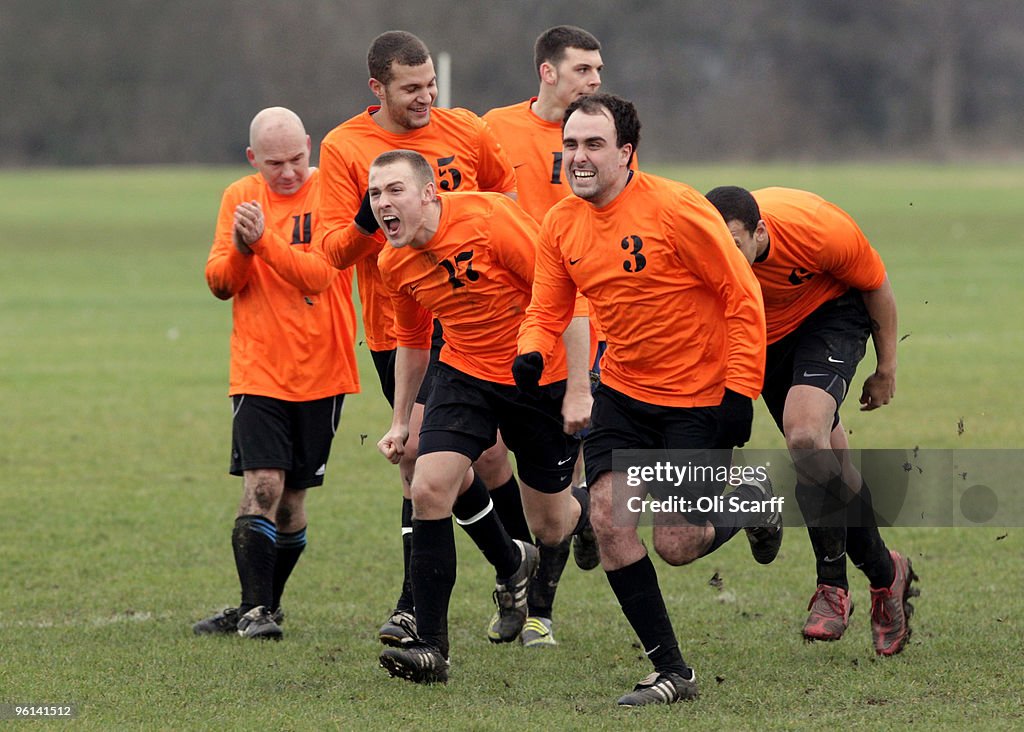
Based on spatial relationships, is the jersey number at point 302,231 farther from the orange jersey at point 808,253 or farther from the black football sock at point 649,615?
the black football sock at point 649,615

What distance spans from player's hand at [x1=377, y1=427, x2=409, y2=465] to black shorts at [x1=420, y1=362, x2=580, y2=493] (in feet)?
0.43

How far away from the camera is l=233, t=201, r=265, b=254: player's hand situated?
6852mm

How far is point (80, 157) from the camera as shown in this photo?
81688 mm

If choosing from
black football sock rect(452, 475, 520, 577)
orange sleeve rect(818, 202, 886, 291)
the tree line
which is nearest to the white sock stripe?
black football sock rect(452, 475, 520, 577)

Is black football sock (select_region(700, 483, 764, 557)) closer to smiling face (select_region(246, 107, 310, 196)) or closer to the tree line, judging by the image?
smiling face (select_region(246, 107, 310, 196))

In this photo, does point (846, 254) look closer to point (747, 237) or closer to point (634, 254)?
point (747, 237)

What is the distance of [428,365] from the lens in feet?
22.1

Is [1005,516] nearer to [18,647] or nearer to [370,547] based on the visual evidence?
[370,547]

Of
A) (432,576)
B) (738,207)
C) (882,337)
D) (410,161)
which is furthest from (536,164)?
(432,576)

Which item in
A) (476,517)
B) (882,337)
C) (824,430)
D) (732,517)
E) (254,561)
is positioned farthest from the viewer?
(254,561)

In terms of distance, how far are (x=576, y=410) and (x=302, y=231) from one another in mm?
2058

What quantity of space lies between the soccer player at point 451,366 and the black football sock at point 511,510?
1.97 ft

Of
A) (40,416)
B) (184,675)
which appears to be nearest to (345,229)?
(184,675)

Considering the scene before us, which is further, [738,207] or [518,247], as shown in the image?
[518,247]
